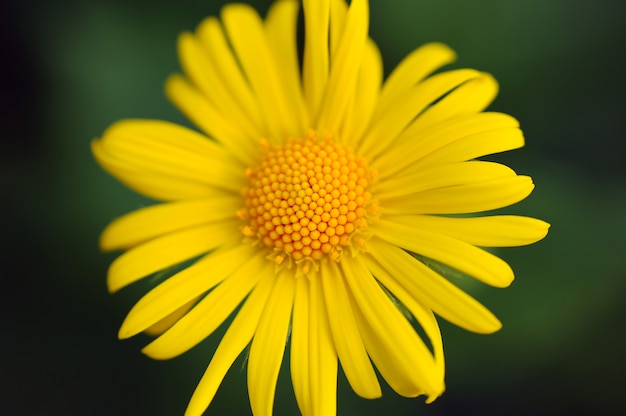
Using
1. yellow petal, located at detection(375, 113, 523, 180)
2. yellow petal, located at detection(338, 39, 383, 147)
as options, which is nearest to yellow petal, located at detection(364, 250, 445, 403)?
yellow petal, located at detection(375, 113, 523, 180)

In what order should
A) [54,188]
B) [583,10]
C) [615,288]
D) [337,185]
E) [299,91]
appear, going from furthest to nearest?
1. [54,188]
2. [583,10]
3. [615,288]
4. [299,91]
5. [337,185]

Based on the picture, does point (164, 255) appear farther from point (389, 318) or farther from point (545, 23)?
point (545, 23)

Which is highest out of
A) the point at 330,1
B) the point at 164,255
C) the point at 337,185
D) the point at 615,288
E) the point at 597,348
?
the point at 330,1

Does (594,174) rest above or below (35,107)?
below

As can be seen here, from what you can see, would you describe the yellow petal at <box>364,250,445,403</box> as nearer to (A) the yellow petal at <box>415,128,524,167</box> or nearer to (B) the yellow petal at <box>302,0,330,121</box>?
(A) the yellow petal at <box>415,128,524,167</box>

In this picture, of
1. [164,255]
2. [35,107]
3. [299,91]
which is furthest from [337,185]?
[35,107]

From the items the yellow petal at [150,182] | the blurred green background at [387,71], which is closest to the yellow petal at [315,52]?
the yellow petal at [150,182]
